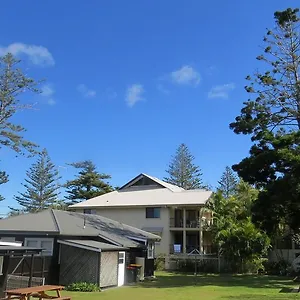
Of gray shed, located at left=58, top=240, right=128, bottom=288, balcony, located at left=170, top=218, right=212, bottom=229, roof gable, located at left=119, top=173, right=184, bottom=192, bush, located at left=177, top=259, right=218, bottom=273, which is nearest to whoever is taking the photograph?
gray shed, located at left=58, top=240, right=128, bottom=288

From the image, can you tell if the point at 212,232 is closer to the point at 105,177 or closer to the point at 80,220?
the point at 80,220

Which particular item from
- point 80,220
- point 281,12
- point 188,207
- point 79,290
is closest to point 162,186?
point 188,207

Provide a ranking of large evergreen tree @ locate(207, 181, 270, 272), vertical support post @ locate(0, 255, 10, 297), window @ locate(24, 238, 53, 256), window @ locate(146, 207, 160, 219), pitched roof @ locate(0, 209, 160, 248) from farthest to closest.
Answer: window @ locate(146, 207, 160, 219) → large evergreen tree @ locate(207, 181, 270, 272) → pitched roof @ locate(0, 209, 160, 248) → window @ locate(24, 238, 53, 256) → vertical support post @ locate(0, 255, 10, 297)

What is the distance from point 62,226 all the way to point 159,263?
54.6 ft

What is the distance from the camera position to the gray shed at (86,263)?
67.3ft

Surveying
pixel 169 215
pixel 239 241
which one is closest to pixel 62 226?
pixel 239 241

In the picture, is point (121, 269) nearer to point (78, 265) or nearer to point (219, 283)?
point (78, 265)

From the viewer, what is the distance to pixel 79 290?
1948cm

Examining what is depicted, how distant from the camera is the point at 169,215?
39375 mm

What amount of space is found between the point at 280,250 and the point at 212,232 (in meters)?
6.73

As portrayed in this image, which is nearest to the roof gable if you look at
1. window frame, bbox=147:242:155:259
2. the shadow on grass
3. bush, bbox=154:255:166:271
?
bush, bbox=154:255:166:271

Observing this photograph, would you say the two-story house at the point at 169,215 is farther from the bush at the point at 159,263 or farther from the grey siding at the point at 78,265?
the grey siding at the point at 78,265

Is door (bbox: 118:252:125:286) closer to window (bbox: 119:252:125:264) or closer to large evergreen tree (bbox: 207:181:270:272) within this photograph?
window (bbox: 119:252:125:264)

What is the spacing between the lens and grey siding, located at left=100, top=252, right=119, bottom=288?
818 inches
